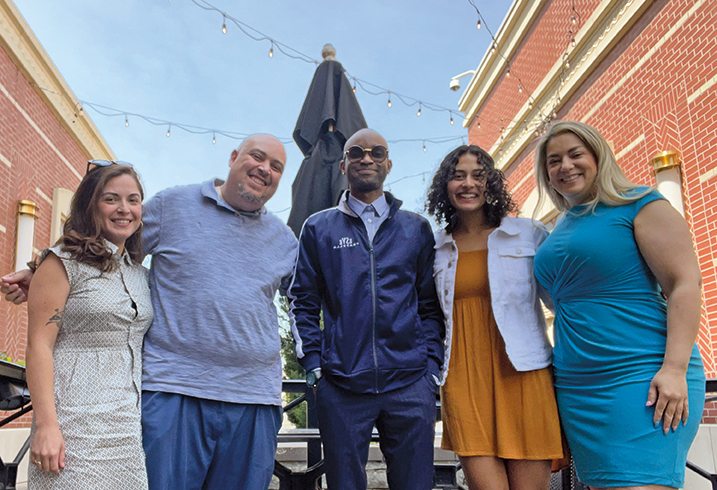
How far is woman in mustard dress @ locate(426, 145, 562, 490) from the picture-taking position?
6.61ft

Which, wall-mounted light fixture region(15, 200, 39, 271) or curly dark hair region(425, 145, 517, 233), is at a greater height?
wall-mounted light fixture region(15, 200, 39, 271)

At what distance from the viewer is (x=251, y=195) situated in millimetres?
2213

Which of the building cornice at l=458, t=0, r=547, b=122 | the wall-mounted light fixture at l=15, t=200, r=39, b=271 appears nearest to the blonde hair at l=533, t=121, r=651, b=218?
the building cornice at l=458, t=0, r=547, b=122

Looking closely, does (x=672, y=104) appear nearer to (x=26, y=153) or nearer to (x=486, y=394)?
(x=486, y=394)

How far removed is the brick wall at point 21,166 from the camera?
7.22 metres

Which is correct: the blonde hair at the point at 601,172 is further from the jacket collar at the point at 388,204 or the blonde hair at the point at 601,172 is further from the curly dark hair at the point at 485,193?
the jacket collar at the point at 388,204

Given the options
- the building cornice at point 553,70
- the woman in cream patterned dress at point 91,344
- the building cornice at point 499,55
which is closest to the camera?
the woman in cream patterned dress at point 91,344

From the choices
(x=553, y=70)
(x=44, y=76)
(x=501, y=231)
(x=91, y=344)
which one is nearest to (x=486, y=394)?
(x=501, y=231)

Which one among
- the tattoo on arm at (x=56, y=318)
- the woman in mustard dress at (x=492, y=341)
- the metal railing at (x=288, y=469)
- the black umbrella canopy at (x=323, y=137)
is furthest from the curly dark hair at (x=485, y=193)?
the black umbrella canopy at (x=323, y=137)

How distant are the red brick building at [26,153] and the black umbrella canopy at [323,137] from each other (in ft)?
15.5

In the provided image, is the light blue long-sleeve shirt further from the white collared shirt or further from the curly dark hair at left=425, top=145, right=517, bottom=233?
the curly dark hair at left=425, top=145, right=517, bottom=233

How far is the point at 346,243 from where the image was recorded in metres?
2.25

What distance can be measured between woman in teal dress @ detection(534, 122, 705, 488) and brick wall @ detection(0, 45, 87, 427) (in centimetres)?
692

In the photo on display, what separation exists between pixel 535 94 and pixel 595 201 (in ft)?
23.9
